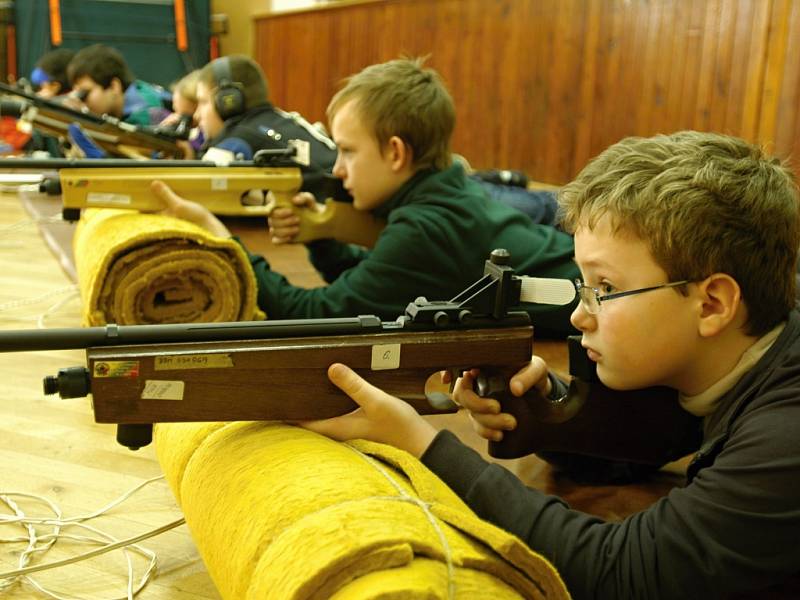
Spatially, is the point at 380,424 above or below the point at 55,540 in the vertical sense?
above

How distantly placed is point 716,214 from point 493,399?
1.44 feet

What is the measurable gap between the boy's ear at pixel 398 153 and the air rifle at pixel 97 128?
6.36 feet

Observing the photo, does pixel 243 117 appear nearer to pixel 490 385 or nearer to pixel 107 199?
pixel 107 199

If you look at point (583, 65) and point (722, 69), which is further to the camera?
point (583, 65)

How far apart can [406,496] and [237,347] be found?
0.31 metres

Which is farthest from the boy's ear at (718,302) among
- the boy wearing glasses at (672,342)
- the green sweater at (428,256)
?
the green sweater at (428,256)

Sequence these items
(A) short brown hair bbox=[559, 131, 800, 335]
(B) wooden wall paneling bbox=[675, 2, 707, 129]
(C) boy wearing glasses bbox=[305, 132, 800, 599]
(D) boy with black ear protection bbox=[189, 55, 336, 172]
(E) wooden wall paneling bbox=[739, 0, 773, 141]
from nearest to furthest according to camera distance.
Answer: (C) boy wearing glasses bbox=[305, 132, 800, 599], (A) short brown hair bbox=[559, 131, 800, 335], (E) wooden wall paneling bbox=[739, 0, 773, 141], (D) boy with black ear protection bbox=[189, 55, 336, 172], (B) wooden wall paneling bbox=[675, 2, 707, 129]

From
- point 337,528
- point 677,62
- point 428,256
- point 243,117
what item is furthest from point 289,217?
point 677,62

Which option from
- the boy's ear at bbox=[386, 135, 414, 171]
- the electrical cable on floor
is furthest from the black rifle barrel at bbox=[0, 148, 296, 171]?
the electrical cable on floor

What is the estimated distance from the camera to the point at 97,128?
4.20m

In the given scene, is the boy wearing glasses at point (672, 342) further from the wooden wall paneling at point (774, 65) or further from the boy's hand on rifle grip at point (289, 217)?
the wooden wall paneling at point (774, 65)

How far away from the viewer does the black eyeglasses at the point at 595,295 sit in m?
1.28

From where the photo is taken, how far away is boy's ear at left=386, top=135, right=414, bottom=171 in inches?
99.3

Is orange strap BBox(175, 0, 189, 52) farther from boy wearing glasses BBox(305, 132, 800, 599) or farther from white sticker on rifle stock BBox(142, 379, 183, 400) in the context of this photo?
white sticker on rifle stock BBox(142, 379, 183, 400)
